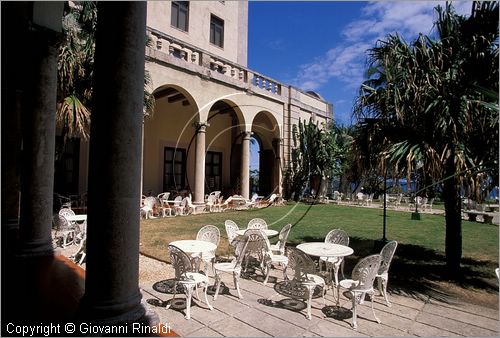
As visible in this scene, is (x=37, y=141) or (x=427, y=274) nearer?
(x=37, y=141)

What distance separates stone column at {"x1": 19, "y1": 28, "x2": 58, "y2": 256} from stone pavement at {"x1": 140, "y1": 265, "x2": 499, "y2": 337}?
78.9 inches

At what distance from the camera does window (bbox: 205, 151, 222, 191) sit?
1981 centimetres

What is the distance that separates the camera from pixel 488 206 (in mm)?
19203

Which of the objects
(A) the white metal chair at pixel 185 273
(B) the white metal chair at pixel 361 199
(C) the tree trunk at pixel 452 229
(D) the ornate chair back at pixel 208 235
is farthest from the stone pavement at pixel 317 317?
(B) the white metal chair at pixel 361 199

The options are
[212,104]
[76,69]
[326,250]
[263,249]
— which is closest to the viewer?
[326,250]

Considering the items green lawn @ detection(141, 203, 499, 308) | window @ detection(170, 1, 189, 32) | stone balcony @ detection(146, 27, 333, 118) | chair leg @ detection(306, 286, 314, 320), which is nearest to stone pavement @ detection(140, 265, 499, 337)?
chair leg @ detection(306, 286, 314, 320)

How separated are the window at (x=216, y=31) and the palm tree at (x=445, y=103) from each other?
1474 centimetres

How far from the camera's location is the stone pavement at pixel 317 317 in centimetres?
396

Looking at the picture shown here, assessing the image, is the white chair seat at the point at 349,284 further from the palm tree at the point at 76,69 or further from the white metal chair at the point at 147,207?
the white metal chair at the point at 147,207

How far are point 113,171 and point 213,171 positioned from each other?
17491 mm

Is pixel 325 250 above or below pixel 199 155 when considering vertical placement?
below

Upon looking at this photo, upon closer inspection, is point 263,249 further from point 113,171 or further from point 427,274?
point 113,171

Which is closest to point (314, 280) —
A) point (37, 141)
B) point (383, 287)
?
point (383, 287)

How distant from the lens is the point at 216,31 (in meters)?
19.5
